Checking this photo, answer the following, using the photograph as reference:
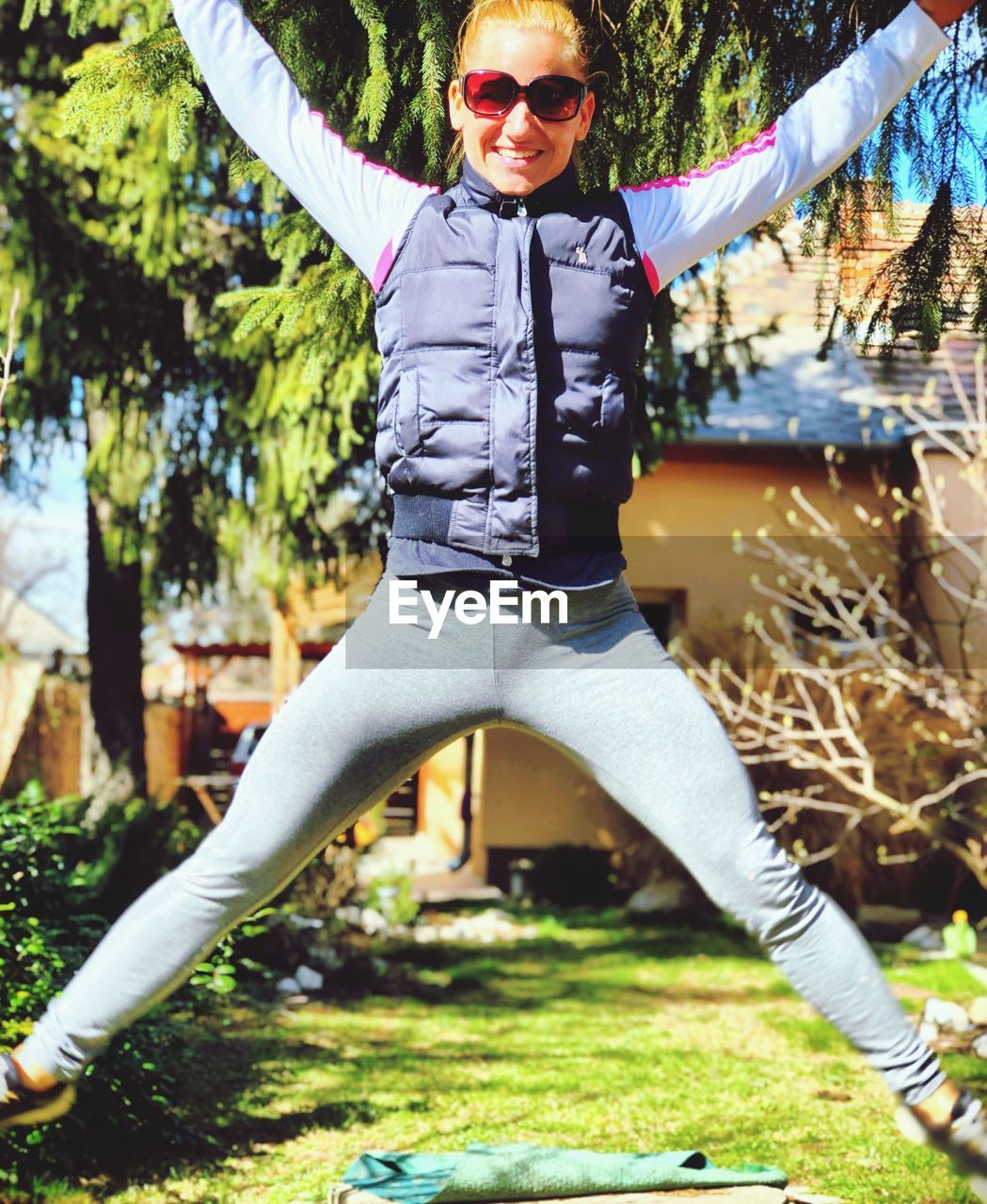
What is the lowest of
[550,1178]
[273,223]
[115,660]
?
[550,1178]

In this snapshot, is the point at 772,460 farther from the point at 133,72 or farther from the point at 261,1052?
the point at 133,72

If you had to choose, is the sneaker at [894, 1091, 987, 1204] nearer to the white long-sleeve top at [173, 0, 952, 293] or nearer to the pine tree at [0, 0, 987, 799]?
the white long-sleeve top at [173, 0, 952, 293]

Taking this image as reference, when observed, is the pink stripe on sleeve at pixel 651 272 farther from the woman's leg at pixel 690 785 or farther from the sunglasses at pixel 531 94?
the woman's leg at pixel 690 785

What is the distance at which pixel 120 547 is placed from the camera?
8508 millimetres

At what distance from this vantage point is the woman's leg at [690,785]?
1795mm

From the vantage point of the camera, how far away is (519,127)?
2.02 meters

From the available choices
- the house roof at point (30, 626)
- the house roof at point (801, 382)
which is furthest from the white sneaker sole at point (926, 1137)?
the house roof at point (30, 626)

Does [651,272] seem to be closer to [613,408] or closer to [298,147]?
[613,408]

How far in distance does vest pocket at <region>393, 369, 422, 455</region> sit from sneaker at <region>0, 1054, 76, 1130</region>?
112 centimetres

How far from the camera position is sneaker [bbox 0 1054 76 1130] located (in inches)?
77.0

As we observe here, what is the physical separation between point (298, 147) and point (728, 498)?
9.16 metres

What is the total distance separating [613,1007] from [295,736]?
5323mm

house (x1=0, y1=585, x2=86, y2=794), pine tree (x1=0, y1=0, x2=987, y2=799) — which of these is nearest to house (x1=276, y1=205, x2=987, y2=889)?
pine tree (x1=0, y1=0, x2=987, y2=799)

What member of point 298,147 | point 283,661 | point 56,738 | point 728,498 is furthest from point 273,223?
point 283,661
